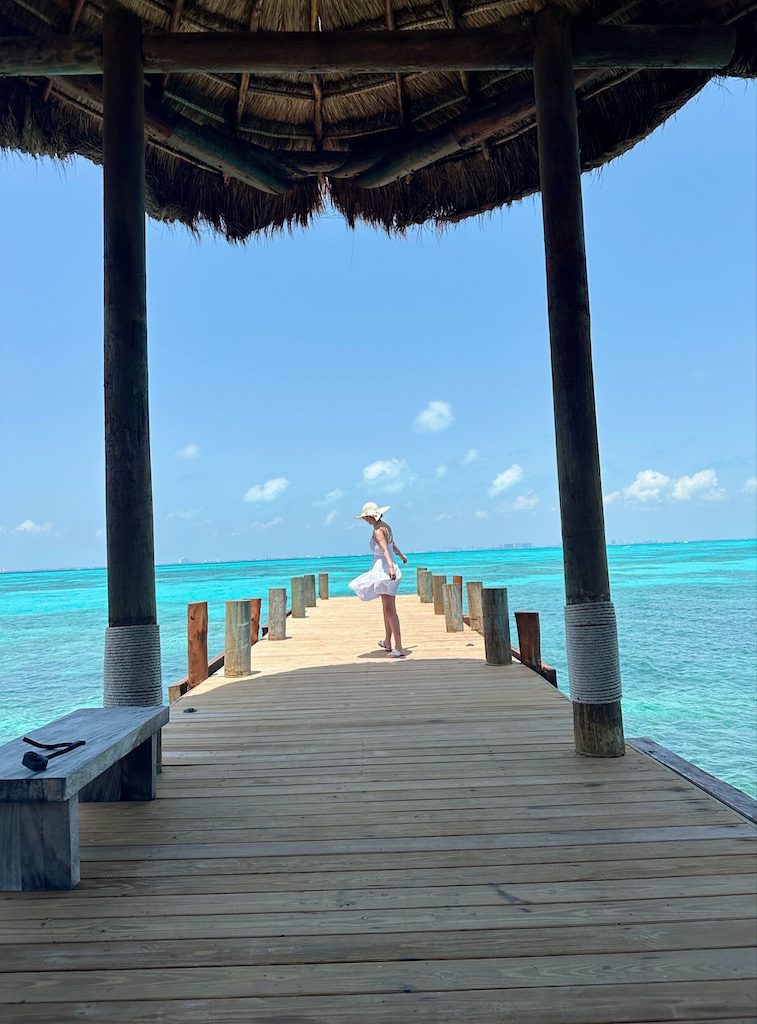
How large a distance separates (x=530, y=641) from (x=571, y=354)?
4047 mm

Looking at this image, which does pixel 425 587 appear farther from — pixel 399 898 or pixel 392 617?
pixel 399 898

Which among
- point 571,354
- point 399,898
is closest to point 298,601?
point 571,354

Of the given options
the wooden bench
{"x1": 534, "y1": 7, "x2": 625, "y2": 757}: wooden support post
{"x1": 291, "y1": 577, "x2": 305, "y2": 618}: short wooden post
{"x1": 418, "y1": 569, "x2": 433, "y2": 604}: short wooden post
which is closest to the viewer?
the wooden bench

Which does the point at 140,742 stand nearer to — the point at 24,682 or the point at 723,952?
the point at 723,952

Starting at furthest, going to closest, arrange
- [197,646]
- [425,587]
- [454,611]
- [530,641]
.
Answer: [425,587], [454,611], [197,646], [530,641]

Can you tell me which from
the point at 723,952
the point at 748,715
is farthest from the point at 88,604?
the point at 723,952

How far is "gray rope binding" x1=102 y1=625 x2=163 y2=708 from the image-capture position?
3.55 metres

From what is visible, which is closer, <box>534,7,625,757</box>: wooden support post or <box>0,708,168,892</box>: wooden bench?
<box>0,708,168,892</box>: wooden bench

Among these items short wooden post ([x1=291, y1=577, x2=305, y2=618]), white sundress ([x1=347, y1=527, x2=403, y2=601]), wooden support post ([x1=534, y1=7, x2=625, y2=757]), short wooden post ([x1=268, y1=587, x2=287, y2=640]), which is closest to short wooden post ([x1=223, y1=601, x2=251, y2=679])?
white sundress ([x1=347, y1=527, x2=403, y2=601])

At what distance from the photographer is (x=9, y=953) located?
199cm

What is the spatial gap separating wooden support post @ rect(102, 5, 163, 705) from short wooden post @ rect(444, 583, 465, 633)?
6.66 meters

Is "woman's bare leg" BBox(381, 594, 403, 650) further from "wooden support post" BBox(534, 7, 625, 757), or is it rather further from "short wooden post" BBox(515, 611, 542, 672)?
"wooden support post" BBox(534, 7, 625, 757)

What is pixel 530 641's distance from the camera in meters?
7.11

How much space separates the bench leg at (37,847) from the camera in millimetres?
2391
